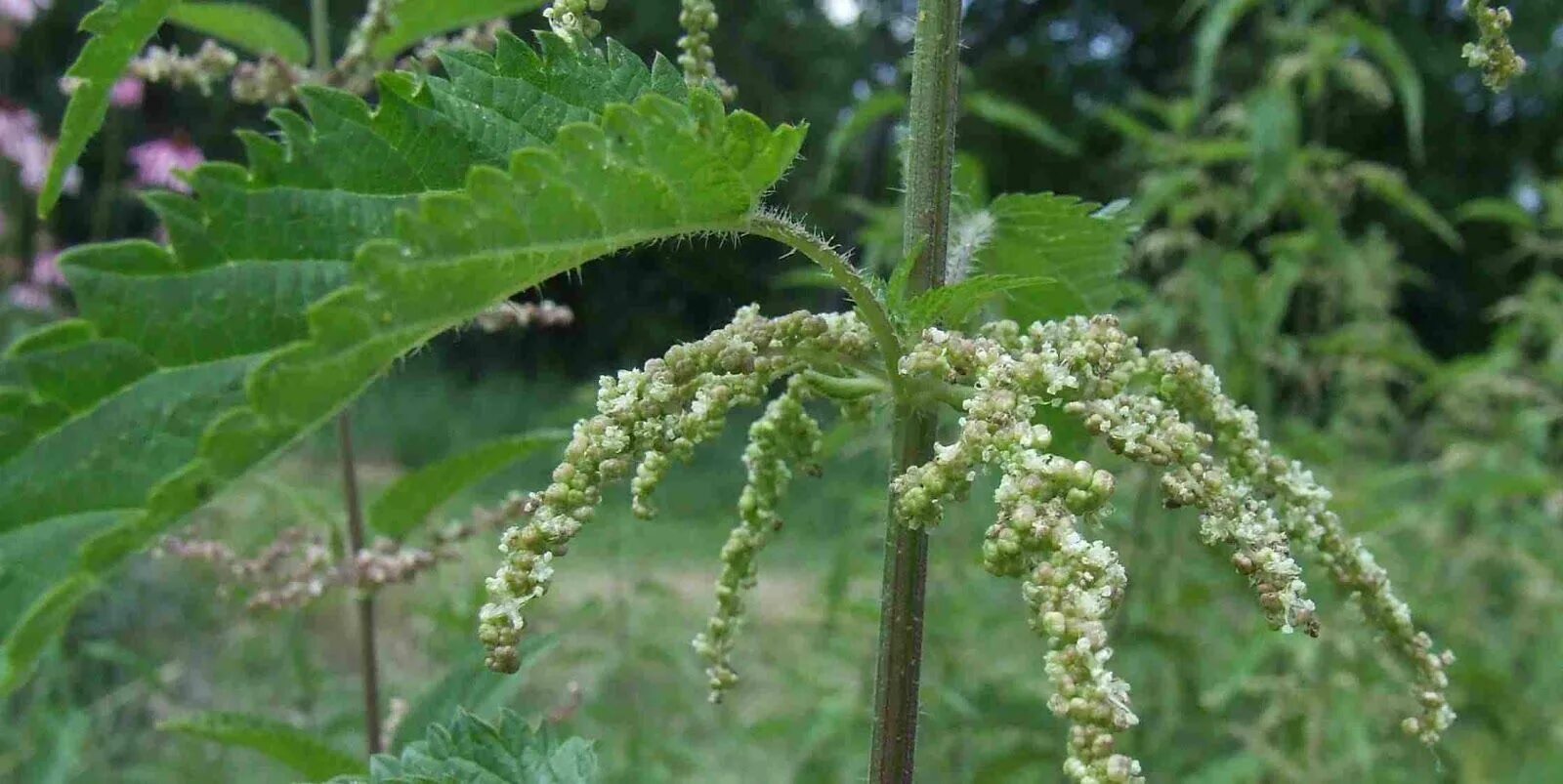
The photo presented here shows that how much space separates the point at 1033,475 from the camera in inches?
37.0

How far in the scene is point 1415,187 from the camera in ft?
58.4

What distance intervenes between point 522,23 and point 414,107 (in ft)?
32.4

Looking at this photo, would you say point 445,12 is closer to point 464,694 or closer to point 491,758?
point 464,694

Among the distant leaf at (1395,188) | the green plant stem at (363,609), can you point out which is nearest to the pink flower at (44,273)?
the green plant stem at (363,609)

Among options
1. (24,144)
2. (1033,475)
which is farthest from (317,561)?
(24,144)

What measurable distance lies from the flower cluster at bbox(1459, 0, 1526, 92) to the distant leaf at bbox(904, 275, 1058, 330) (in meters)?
0.42

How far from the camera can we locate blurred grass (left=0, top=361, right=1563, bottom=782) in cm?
326

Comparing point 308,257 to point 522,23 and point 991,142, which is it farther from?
point 991,142

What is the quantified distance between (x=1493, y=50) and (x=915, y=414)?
0.58m

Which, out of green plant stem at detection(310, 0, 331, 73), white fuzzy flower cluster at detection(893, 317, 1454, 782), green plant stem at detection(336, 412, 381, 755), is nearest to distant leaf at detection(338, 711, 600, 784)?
white fuzzy flower cluster at detection(893, 317, 1454, 782)

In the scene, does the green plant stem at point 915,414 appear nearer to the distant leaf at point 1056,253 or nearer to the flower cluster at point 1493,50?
the distant leaf at point 1056,253

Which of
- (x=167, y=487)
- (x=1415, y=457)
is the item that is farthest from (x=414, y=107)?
(x=1415, y=457)

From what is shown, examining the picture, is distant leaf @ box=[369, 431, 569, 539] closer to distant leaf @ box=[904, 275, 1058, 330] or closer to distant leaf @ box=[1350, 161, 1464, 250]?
distant leaf @ box=[904, 275, 1058, 330]

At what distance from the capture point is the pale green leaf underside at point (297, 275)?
2.59 ft
